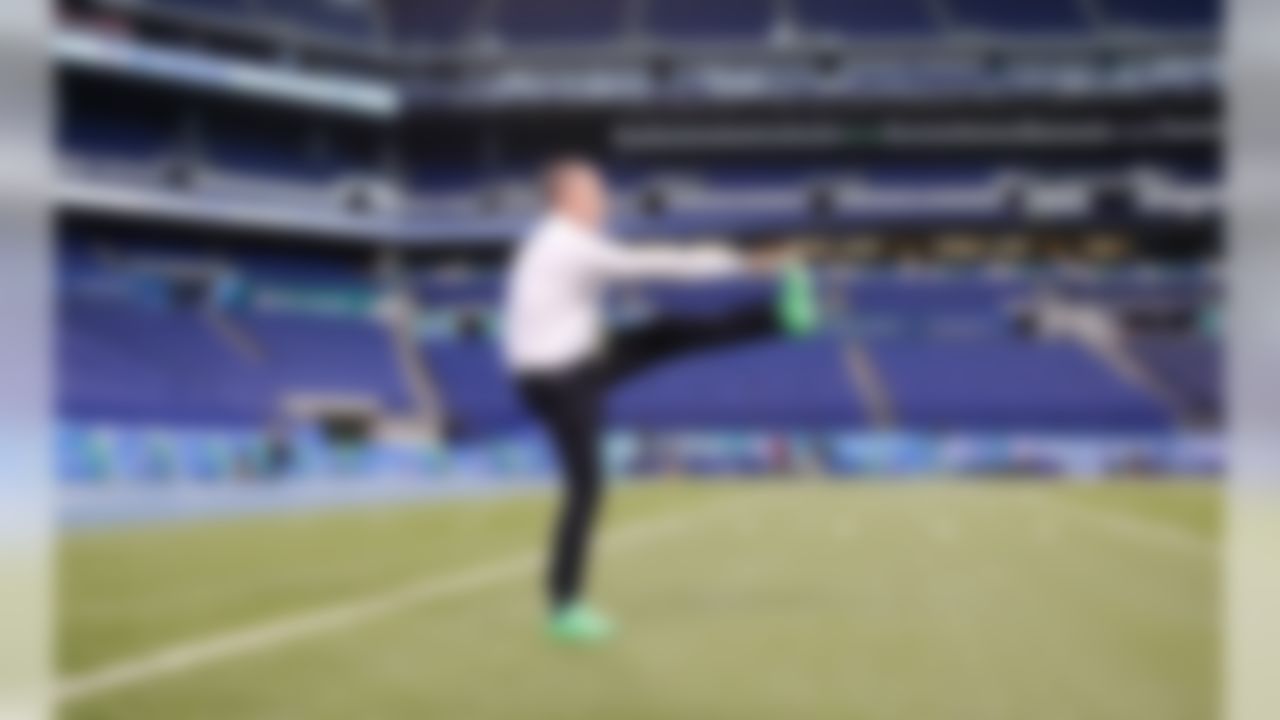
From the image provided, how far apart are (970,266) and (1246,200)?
2495 cm

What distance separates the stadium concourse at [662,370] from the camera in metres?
2.84

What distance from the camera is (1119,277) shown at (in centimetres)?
2394

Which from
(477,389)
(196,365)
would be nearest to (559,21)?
(477,389)

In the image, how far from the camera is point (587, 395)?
116 inches

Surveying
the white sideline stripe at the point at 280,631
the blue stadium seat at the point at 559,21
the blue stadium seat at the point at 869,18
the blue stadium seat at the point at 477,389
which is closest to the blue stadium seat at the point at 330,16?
the blue stadium seat at the point at 559,21

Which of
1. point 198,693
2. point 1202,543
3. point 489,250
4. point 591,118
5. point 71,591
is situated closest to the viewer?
point 198,693

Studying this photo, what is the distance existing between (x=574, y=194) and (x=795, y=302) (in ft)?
2.27

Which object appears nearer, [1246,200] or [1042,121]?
[1246,200]

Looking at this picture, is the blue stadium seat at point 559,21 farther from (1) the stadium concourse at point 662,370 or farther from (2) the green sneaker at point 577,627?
(2) the green sneaker at point 577,627

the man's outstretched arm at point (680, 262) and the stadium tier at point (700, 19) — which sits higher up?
the stadium tier at point (700, 19)

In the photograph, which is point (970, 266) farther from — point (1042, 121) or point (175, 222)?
point (175, 222)

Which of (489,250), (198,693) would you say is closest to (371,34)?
(489,250)

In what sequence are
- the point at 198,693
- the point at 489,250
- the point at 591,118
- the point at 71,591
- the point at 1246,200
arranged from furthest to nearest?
the point at 489,250, the point at 591,118, the point at 71,591, the point at 198,693, the point at 1246,200

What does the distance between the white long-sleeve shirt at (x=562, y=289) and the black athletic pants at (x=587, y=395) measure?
0.06m
